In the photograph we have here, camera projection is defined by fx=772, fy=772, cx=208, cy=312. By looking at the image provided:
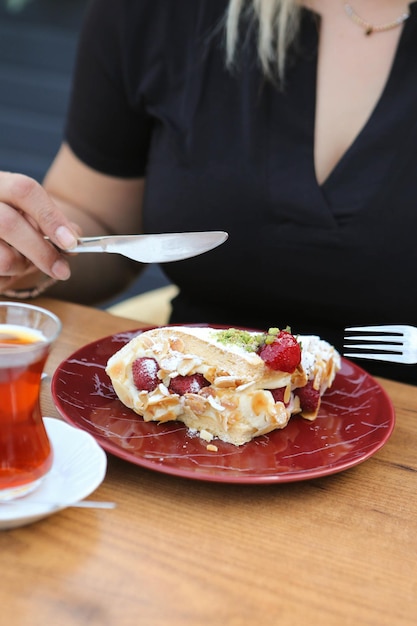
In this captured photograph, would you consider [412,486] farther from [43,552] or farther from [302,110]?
[302,110]

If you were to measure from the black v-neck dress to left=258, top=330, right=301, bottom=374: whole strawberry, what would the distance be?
396 millimetres

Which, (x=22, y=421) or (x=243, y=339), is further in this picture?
(x=243, y=339)

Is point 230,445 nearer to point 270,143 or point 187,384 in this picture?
point 187,384

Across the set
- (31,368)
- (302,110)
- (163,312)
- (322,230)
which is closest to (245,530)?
(31,368)

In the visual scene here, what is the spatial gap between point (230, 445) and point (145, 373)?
131 millimetres

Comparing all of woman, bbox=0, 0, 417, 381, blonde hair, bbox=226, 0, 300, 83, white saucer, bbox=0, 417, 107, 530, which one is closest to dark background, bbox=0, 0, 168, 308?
woman, bbox=0, 0, 417, 381

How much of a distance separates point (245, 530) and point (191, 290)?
0.72m

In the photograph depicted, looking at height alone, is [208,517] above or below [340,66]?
below

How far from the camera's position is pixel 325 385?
102cm

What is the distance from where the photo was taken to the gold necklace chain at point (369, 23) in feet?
4.39

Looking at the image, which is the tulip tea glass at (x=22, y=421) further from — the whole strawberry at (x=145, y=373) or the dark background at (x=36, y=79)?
the dark background at (x=36, y=79)

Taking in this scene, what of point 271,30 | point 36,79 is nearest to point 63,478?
point 271,30

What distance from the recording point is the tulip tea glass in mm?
716

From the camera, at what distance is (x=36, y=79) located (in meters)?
4.22
